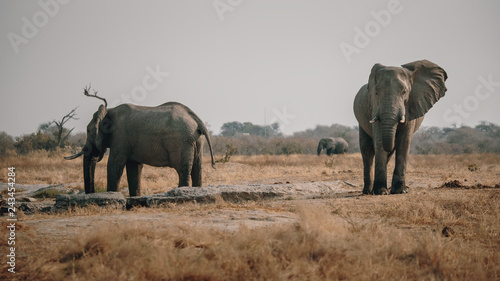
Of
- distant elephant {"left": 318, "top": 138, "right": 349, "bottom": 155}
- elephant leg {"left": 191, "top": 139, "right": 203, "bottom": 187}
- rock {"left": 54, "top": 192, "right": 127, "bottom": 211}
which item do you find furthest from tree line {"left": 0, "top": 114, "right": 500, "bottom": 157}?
rock {"left": 54, "top": 192, "right": 127, "bottom": 211}

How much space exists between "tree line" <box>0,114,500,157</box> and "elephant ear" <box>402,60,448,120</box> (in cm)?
2160

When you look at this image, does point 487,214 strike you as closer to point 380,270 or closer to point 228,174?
point 380,270

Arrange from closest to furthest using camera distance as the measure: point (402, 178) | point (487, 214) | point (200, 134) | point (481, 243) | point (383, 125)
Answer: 1. point (481, 243)
2. point (487, 214)
3. point (383, 125)
4. point (402, 178)
5. point (200, 134)

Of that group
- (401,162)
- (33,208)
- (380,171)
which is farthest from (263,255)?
(401,162)

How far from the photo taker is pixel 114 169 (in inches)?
410

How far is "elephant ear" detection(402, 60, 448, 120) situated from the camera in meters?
10.2

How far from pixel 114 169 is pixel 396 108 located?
21.2 feet

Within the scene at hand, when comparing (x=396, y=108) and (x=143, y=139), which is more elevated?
(x=396, y=108)

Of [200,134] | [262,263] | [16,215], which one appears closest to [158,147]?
[200,134]

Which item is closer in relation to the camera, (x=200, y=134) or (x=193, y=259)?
(x=193, y=259)

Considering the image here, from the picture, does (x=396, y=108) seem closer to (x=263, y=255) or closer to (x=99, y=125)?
(x=263, y=255)

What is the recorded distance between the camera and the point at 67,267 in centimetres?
423

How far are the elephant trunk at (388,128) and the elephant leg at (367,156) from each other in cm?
174

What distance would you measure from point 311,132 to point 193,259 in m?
82.2
